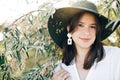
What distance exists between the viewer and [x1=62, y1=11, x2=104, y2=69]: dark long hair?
3121 mm

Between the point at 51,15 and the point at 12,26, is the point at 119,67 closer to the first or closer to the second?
the point at 51,15

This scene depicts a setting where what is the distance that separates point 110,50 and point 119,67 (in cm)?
13

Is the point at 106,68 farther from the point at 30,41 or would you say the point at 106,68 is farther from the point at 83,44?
the point at 30,41

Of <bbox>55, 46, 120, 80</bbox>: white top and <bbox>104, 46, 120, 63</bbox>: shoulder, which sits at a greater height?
<bbox>104, 46, 120, 63</bbox>: shoulder

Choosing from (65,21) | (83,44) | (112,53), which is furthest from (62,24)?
(112,53)

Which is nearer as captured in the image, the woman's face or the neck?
the woman's face

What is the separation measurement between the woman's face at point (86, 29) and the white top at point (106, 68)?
0.43 feet

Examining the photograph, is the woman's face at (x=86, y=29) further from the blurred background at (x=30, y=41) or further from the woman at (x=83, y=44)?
Result: the blurred background at (x=30, y=41)

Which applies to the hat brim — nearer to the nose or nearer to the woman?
the woman

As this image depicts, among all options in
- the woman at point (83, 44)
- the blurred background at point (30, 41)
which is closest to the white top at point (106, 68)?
the woman at point (83, 44)

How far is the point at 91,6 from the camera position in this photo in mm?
3102

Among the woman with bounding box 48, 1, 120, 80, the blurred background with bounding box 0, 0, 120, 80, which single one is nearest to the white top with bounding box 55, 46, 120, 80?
the woman with bounding box 48, 1, 120, 80

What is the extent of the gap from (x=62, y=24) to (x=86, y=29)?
0.22 m

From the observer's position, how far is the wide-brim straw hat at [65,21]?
309 cm
